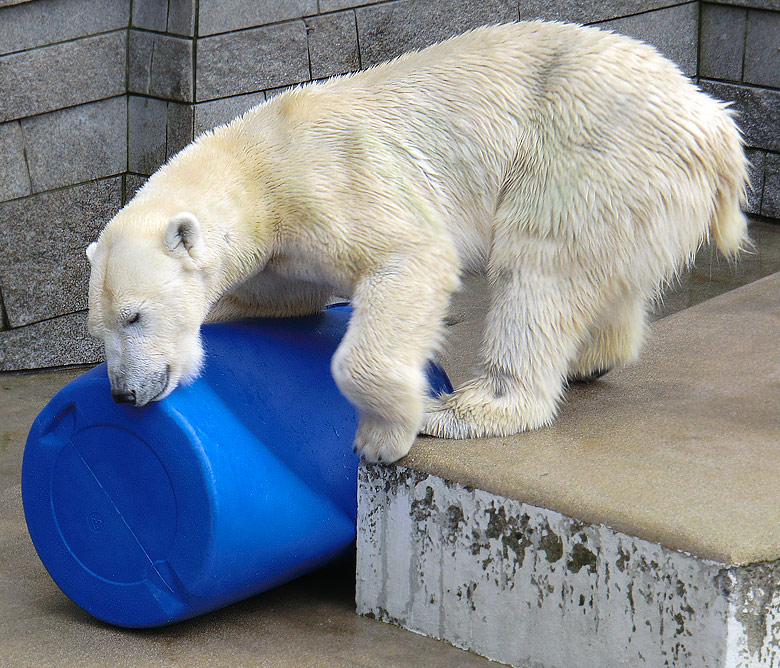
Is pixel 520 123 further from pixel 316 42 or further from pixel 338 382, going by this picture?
pixel 316 42

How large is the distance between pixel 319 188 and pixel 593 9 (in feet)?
12.9

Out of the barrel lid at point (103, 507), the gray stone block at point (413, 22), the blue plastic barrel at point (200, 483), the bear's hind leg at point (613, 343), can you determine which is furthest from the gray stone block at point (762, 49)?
the barrel lid at point (103, 507)

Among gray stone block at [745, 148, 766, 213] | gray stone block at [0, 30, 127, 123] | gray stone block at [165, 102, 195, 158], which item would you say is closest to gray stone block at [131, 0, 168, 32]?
gray stone block at [0, 30, 127, 123]

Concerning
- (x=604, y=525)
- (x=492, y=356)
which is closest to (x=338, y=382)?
(x=492, y=356)

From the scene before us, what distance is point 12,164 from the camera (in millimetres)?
4805

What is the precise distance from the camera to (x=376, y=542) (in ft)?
9.31

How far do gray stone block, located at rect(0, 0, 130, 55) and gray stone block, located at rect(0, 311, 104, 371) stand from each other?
4.09ft

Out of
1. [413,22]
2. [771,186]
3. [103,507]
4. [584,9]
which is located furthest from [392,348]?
[771,186]

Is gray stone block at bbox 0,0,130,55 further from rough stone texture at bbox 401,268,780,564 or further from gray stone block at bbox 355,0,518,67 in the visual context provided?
rough stone texture at bbox 401,268,780,564

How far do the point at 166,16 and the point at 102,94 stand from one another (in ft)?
1.55

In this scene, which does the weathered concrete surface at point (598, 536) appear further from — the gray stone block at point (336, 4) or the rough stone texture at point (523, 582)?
the gray stone block at point (336, 4)

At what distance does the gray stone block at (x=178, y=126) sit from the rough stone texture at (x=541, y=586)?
101 inches

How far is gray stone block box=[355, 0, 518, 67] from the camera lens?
17.5ft

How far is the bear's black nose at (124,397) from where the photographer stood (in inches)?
99.6
